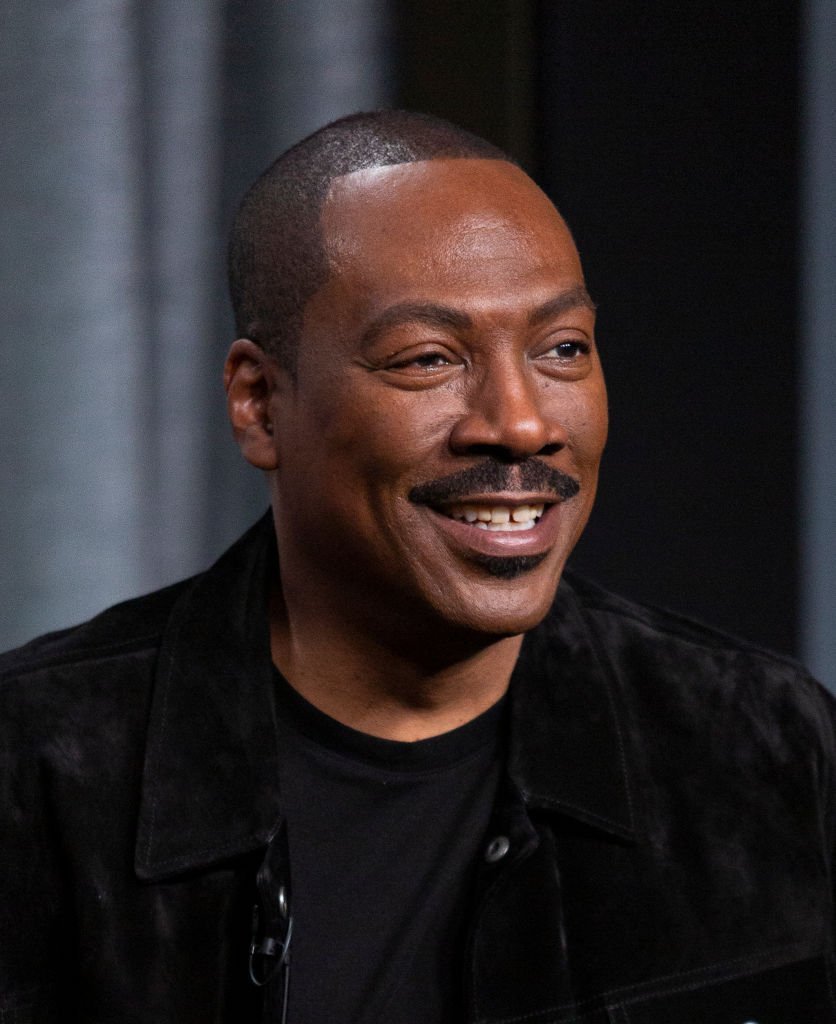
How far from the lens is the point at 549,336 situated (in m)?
1.39

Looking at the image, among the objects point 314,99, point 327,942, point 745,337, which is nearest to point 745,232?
point 745,337

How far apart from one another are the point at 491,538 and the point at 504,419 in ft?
0.33

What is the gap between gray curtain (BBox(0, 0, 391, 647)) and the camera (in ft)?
6.45

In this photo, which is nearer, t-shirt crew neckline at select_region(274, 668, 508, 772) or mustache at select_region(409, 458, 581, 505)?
mustache at select_region(409, 458, 581, 505)

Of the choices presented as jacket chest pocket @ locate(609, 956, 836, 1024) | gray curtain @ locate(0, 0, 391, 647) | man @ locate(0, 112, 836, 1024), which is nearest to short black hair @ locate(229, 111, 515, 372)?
man @ locate(0, 112, 836, 1024)

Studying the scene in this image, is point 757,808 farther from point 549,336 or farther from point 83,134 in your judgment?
point 83,134

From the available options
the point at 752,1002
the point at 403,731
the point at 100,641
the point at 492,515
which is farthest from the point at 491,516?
the point at 752,1002

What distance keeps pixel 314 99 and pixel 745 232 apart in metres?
0.55

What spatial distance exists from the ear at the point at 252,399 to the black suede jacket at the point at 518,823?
0.12m

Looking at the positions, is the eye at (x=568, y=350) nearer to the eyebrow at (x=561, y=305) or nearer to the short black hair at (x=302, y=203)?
the eyebrow at (x=561, y=305)

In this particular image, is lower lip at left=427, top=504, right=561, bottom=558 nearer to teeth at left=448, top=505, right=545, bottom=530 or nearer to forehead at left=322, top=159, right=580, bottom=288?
teeth at left=448, top=505, right=545, bottom=530

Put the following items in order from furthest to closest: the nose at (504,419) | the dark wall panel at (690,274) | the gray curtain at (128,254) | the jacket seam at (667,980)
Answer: the dark wall panel at (690,274), the gray curtain at (128,254), the jacket seam at (667,980), the nose at (504,419)

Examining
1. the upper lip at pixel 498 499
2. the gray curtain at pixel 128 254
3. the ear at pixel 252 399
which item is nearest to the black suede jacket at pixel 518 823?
the ear at pixel 252 399

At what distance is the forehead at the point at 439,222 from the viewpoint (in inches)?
53.7
